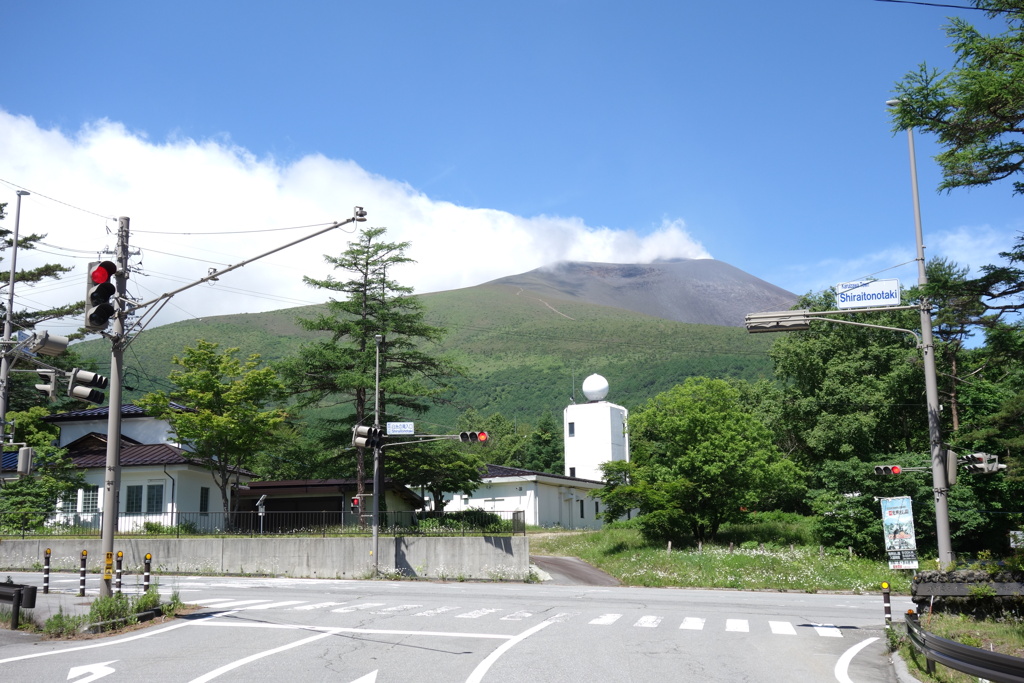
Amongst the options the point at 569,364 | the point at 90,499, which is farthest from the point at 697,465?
the point at 569,364

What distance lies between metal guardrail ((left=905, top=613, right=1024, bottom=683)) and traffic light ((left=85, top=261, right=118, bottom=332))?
13.5 meters

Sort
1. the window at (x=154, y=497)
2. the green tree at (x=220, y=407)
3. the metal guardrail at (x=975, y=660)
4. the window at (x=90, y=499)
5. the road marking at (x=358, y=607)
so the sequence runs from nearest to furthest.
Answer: the metal guardrail at (x=975, y=660)
the road marking at (x=358, y=607)
the green tree at (x=220, y=407)
the window at (x=154, y=497)
the window at (x=90, y=499)

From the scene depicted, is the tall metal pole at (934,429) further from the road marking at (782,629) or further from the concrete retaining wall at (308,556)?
the concrete retaining wall at (308,556)

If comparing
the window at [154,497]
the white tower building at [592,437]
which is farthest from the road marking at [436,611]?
the white tower building at [592,437]

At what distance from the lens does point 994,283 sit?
17250 millimetres

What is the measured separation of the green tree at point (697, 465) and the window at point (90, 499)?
83.5ft

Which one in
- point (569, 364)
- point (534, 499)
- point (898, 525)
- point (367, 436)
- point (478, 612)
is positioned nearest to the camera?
point (478, 612)

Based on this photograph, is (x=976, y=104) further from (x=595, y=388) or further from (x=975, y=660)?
(x=595, y=388)

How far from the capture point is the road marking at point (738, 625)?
16.6 meters

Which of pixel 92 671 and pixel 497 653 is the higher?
pixel 92 671

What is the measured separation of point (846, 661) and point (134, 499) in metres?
38.4

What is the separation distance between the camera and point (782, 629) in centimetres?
1697

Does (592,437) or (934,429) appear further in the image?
(592,437)

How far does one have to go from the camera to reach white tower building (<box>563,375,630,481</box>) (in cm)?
7319
